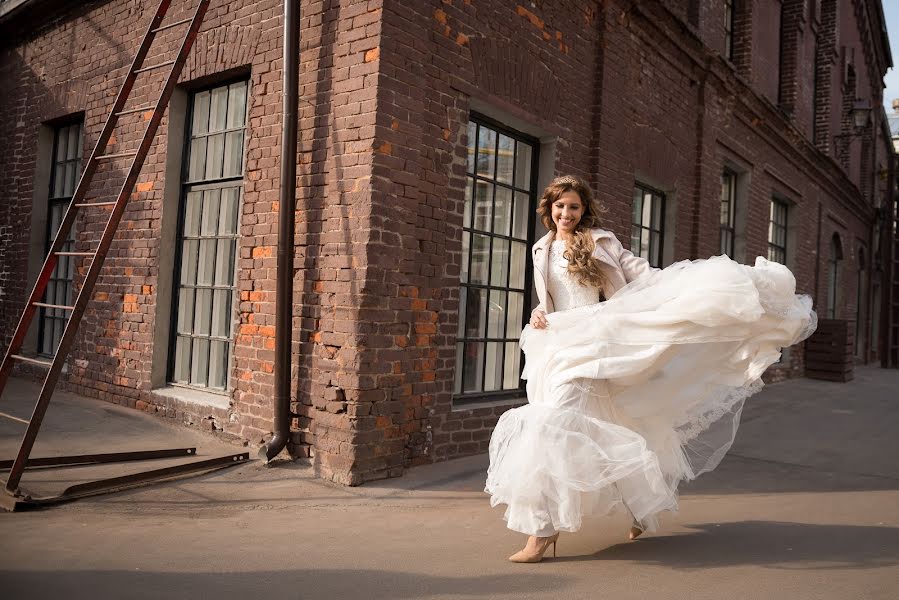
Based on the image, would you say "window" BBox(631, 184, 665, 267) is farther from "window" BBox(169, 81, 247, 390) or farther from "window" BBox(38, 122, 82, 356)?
"window" BBox(38, 122, 82, 356)

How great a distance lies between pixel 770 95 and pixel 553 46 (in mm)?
8336

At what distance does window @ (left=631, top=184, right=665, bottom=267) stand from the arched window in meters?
10.7

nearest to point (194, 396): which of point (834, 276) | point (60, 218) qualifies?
point (60, 218)

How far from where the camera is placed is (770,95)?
42.6 feet

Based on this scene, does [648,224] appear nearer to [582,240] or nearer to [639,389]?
[582,240]

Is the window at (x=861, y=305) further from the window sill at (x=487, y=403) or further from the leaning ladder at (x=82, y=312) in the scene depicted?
the leaning ladder at (x=82, y=312)

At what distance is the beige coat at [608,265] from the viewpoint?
3.74 meters

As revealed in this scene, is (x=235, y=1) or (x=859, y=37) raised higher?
A: (x=859, y=37)

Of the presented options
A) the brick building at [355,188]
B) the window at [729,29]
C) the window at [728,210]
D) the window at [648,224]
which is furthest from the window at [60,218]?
the window at [729,29]

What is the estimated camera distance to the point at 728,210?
37.5 ft

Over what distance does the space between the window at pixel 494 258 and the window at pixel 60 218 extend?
4.44 meters

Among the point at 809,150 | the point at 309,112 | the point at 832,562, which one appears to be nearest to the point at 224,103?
the point at 309,112

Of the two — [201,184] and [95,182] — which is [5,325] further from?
[201,184]

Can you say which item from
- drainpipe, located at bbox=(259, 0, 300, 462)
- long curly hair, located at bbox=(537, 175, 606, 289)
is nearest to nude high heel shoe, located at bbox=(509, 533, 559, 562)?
long curly hair, located at bbox=(537, 175, 606, 289)
